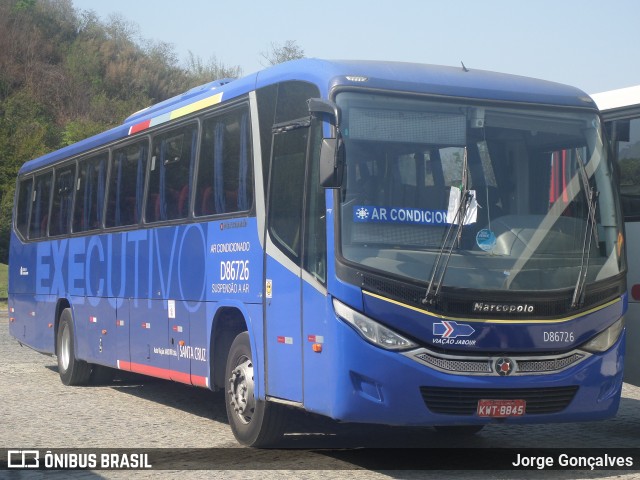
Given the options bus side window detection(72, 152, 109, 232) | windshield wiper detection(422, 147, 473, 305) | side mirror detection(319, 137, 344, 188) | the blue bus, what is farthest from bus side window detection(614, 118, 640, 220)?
bus side window detection(72, 152, 109, 232)

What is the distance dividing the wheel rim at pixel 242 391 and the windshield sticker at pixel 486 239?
258 centimetres

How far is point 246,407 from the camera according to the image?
1037 cm

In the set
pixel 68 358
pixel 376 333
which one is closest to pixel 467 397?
pixel 376 333

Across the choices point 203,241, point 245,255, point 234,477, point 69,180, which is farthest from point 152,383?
point 234,477

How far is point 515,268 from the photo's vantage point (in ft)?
29.5

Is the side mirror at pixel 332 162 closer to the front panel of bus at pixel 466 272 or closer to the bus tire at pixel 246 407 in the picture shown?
the front panel of bus at pixel 466 272

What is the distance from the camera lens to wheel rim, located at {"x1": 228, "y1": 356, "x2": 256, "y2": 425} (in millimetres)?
10320

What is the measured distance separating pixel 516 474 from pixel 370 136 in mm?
2911

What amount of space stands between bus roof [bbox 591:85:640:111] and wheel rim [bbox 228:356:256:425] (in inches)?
183

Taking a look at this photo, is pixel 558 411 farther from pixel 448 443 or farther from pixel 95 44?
pixel 95 44

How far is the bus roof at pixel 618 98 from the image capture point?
11.6m

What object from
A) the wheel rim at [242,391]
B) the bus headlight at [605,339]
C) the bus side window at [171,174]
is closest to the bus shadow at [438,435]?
the wheel rim at [242,391]

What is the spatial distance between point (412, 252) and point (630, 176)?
3704 mm

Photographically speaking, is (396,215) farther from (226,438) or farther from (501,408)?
(226,438)
